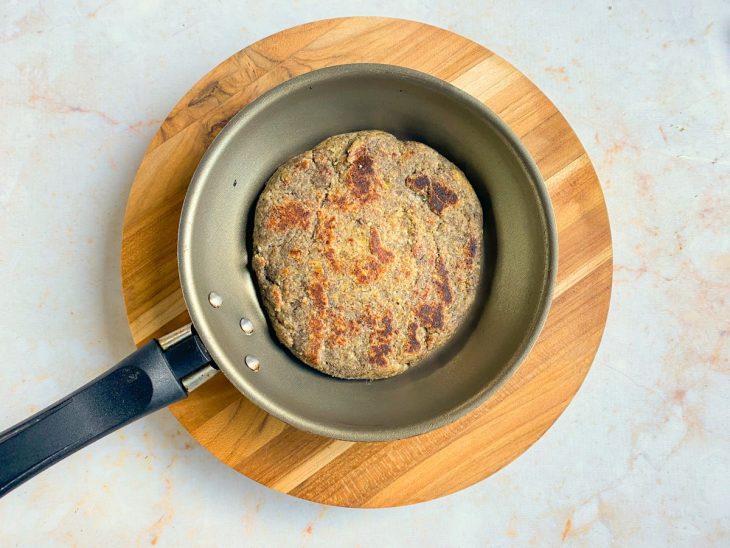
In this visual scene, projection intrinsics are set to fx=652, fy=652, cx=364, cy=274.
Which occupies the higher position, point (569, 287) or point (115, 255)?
point (115, 255)

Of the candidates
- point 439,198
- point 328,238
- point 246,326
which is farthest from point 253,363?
point 439,198

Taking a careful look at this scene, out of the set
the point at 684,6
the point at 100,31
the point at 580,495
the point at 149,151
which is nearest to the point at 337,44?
the point at 149,151

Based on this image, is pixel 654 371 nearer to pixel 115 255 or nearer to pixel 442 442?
pixel 442 442

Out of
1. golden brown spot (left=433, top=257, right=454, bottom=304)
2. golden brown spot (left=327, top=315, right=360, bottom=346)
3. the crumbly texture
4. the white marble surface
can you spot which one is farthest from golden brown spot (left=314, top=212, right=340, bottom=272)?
the white marble surface

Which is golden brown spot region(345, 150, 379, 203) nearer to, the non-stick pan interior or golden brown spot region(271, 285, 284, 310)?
the non-stick pan interior

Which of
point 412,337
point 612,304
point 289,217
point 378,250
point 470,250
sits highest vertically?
point 289,217

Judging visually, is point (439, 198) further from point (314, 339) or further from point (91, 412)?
point (91, 412)

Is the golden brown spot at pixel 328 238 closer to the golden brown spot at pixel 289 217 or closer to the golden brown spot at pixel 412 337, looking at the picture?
the golden brown spot at pixel 289 217

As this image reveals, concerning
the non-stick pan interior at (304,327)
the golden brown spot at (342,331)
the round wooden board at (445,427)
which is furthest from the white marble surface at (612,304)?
the golden brown spot at (342,331)
